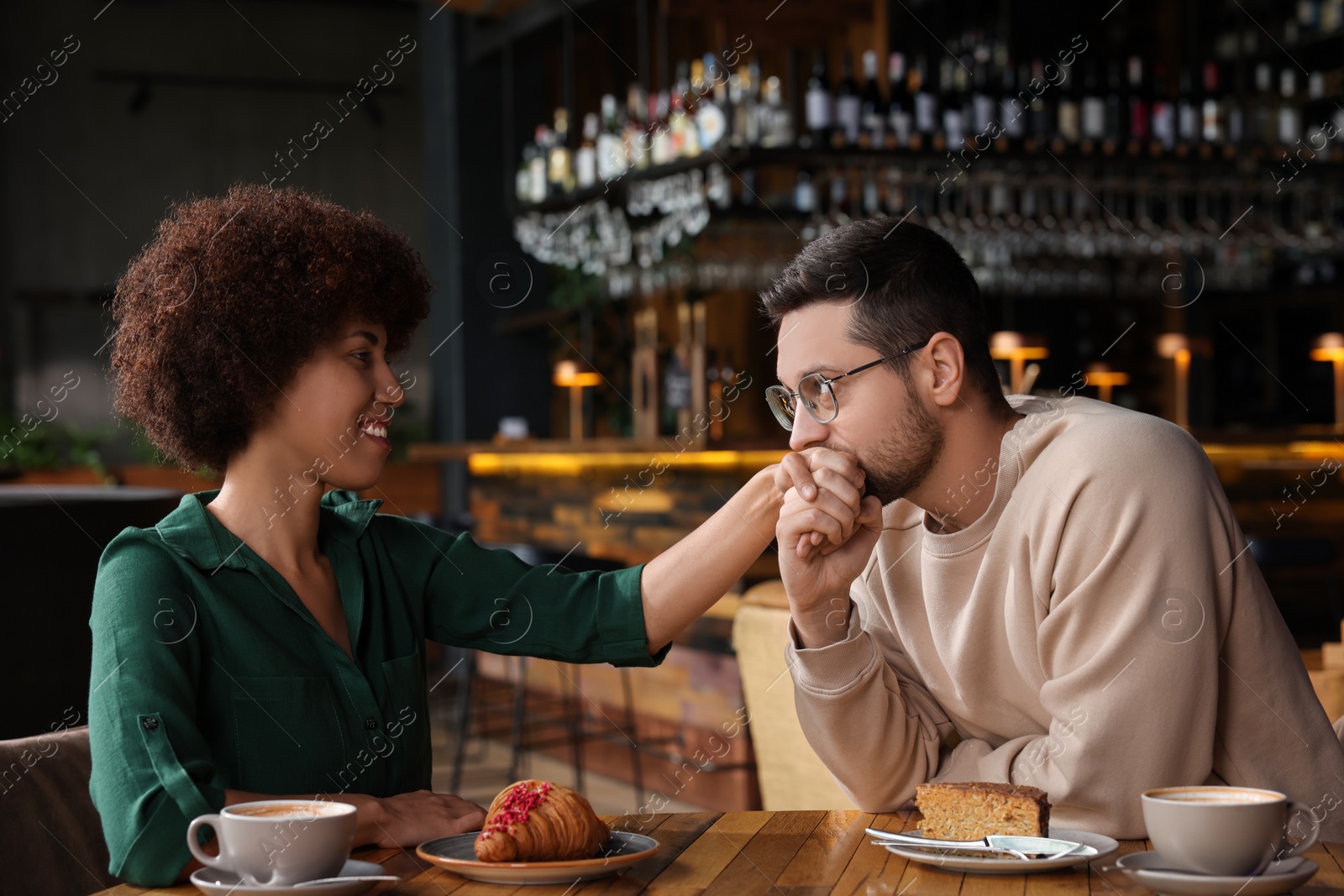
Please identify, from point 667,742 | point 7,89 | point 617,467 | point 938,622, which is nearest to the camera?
point 938,622

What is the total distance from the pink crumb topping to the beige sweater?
44 cm

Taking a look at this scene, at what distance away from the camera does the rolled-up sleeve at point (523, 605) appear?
5.19ft

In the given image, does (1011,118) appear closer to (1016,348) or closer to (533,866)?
(1016,348)

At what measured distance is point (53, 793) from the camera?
55.8 inches

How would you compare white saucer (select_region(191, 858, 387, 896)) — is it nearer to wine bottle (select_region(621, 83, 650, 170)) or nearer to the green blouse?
the green blouse

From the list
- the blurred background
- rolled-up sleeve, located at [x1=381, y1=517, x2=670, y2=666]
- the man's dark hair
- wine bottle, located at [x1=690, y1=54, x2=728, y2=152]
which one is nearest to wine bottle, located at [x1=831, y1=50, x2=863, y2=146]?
the blurred background

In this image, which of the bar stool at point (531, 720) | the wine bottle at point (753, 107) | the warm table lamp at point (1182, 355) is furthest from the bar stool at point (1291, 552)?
the wine bottle at point (753, 107)

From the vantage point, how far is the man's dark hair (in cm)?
167

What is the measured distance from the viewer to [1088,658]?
1.40 meters

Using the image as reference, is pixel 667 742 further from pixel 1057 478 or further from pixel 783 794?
pixel 1057 478

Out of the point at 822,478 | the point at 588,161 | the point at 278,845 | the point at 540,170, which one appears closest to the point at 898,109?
the point at 588,161

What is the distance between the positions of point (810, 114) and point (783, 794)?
3017 mm

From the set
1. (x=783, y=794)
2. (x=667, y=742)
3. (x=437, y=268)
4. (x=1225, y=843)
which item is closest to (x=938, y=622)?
(x=1225, y=843)

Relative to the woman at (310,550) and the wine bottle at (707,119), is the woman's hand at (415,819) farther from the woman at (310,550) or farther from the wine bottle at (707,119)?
the wine bottle at (707,119)
